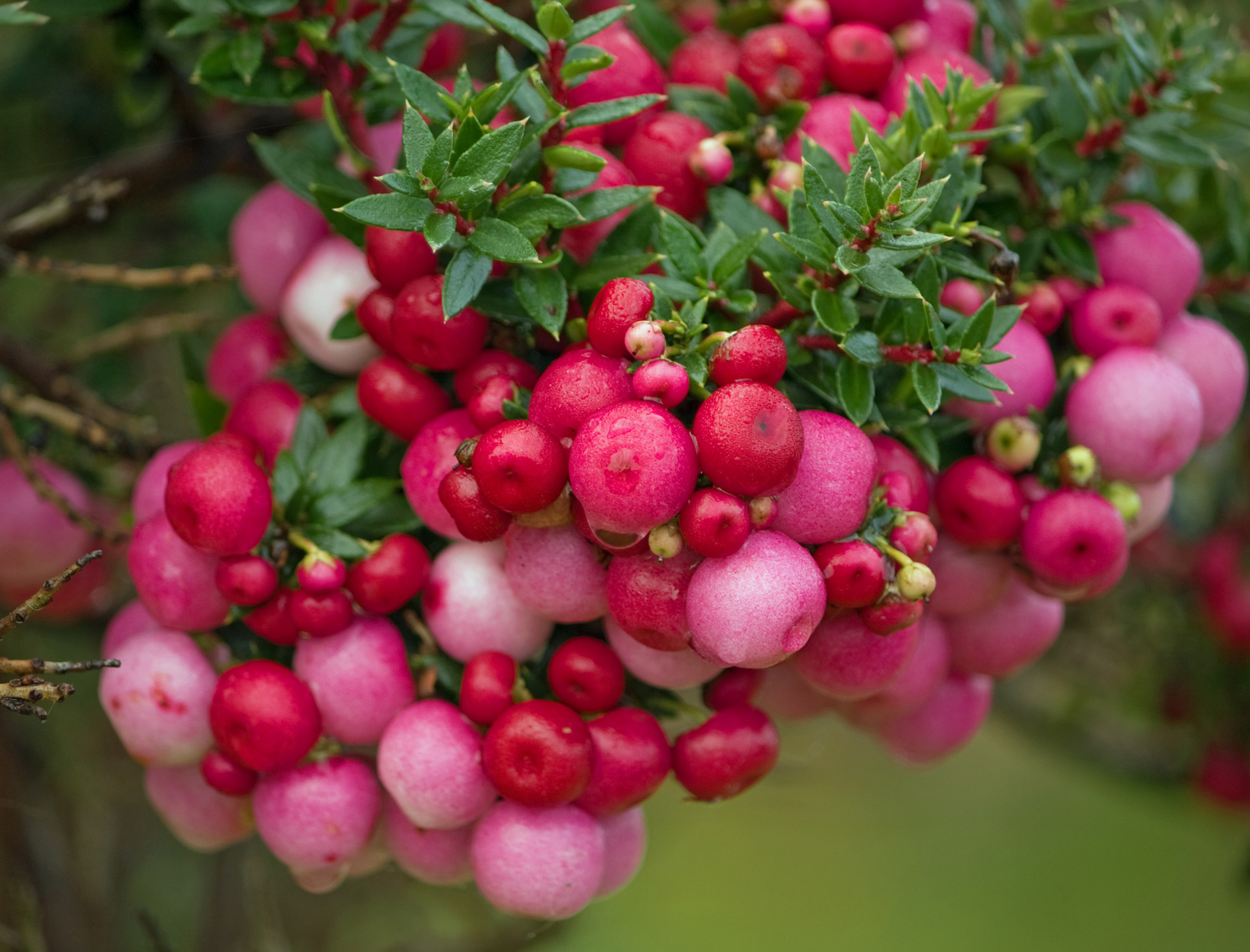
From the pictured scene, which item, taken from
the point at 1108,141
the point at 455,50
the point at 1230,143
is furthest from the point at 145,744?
the point at 1230,143

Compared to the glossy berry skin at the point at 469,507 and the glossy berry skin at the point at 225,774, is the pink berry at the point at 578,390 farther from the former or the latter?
the glossy berry skin at the point at 225,774

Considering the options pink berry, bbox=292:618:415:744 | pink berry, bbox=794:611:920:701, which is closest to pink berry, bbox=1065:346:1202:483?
pink berry, bbox=794:611:920:701

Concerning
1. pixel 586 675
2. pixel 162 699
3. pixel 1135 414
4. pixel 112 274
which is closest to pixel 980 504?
pixel 1135 414

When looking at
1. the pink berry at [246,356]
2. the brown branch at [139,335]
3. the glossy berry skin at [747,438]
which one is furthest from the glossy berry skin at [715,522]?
the brown branch at [139,335]

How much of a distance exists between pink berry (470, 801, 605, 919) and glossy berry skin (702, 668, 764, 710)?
0.09 meters

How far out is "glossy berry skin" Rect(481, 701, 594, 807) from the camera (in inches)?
19.0

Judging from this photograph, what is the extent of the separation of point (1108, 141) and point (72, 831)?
969mm

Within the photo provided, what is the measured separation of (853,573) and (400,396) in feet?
0.77

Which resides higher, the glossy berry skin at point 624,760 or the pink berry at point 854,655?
the pink berry at point 854,655

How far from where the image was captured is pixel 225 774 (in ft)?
1.76

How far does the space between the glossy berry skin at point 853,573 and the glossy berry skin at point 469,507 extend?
14cm

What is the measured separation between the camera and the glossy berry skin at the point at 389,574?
521mm

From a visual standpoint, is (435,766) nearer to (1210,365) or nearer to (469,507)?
(469,507)

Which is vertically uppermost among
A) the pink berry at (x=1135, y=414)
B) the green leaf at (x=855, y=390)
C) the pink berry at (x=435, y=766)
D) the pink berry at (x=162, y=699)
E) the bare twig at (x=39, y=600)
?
the green leaf at (x=855, y=390)
